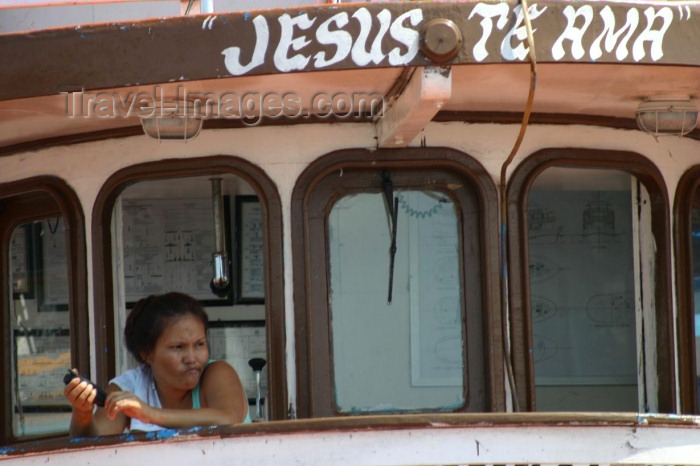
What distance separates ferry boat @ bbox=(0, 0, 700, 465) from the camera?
388 cm

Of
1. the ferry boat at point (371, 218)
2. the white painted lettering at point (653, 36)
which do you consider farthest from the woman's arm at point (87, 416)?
the white painted lettering at point (653, 36)

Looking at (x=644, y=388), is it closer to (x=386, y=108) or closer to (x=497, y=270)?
(x=497, y=270)

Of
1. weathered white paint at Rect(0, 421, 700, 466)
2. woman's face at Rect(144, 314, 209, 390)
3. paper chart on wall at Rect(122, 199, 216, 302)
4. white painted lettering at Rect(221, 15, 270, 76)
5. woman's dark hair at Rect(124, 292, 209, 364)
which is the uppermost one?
white painted lettering at Rect(221, 15, 270, 76)

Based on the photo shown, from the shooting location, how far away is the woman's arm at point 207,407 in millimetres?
3820

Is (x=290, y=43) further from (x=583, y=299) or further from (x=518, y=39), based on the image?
(x=583, y=299)

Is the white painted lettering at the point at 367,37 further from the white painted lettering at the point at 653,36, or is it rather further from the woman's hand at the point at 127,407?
the woman's hand at the point at 127,407

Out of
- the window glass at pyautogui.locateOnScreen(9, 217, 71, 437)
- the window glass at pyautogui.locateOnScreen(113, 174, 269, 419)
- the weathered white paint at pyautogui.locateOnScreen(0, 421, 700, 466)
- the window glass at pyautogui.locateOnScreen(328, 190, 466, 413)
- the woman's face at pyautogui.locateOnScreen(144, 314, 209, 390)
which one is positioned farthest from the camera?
the window glass at pyautogui.locateOnScreen(113, 174, 269, 419)

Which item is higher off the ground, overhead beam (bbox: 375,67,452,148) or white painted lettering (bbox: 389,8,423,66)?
white painted lettering (bbox: 389,8,423,66)

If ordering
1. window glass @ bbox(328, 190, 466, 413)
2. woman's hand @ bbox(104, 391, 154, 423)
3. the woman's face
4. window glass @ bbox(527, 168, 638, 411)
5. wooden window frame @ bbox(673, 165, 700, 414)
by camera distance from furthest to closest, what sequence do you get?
1. window glass @ bbox(527, 168, 638, 411)
2. wooden window frame @ bbox(673, 165, 700, 414)
3. window glass @ bbox(328, 190, 466, 413)
4. the woman's face
5. woman's hand @ bbox(104, 391, 154, 423)

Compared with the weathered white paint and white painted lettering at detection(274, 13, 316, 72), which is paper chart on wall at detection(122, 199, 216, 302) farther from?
the weathered white paint

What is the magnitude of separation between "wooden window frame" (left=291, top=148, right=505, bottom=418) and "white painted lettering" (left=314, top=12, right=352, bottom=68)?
110 centimetres

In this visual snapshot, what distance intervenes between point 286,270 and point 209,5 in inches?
50.6

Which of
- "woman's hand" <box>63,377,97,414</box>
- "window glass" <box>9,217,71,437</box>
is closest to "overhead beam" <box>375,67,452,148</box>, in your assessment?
"woman's hand" <box>63,377,97,414</box>

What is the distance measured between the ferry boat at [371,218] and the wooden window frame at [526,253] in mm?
12
